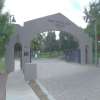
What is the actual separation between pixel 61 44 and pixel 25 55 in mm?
44850

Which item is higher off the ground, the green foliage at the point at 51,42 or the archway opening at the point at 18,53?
the green foliage at the point at 51,42

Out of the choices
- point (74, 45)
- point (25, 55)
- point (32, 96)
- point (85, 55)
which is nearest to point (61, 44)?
point (74, 45)

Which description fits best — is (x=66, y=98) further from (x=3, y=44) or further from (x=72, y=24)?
(x=72, y=24)

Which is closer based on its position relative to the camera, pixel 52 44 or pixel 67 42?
pixel 67 42

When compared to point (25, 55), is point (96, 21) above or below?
above

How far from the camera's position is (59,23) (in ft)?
112

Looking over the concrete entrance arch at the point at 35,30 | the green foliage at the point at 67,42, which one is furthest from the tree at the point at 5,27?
the green foliage at the point at 67,42

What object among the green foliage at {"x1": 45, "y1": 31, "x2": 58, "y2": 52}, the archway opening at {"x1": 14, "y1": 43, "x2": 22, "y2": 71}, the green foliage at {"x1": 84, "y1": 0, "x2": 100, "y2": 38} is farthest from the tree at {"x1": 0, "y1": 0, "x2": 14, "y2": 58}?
the green foliage at {"x1": 45, "y1": 31, "x2": 58, "y2": 52}

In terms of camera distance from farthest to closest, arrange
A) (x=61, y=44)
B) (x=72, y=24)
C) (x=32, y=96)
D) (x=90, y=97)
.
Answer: (x=61, y=44) → (x=72, y=24) → (x=32, y=96) → (x=90, y=97)

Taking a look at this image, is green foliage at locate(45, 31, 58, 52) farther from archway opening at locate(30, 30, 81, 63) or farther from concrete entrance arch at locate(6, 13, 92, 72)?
concrete entrance arch at locate(6, 13, 92, 72)

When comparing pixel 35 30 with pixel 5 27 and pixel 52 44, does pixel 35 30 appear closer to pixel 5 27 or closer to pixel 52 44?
pixel 5 27

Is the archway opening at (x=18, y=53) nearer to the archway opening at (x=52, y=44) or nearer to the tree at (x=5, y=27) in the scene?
the tree at (x=5, y=27)

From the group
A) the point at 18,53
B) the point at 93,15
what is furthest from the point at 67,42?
the point at 18,53

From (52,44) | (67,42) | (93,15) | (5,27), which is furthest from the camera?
(52,44)
